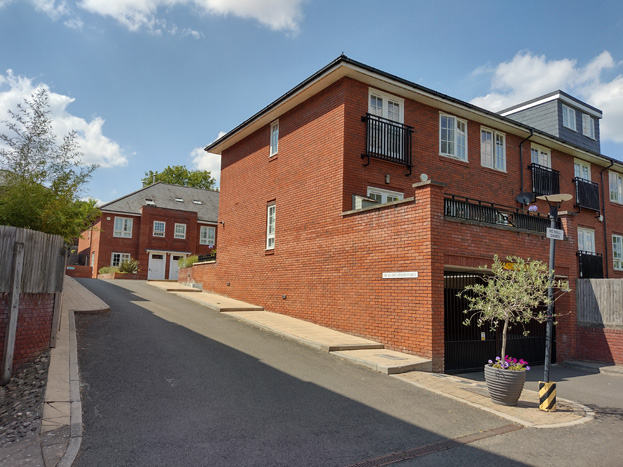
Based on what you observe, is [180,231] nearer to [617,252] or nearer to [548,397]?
[617,252]

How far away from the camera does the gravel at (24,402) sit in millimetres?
5016

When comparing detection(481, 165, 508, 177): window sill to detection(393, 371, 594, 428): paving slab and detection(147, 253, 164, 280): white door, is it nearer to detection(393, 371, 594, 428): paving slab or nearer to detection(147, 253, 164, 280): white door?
detection(393, 371, 594, 428): paving slab

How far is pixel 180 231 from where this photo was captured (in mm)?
36938

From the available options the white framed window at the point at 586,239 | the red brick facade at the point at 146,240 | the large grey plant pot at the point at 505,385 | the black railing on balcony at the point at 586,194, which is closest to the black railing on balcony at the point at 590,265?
the white framed window at the point at 586,239

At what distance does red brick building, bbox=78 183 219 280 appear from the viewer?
3453 centimetres

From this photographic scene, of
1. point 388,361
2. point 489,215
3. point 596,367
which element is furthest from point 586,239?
point 388,361

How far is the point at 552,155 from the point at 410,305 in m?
13.3

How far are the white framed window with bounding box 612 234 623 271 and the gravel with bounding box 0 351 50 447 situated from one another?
77.4ft

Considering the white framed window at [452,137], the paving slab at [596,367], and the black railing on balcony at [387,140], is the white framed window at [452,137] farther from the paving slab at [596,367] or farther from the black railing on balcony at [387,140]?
the paving slab at [596,367]

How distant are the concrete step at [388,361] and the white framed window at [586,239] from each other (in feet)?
47.7

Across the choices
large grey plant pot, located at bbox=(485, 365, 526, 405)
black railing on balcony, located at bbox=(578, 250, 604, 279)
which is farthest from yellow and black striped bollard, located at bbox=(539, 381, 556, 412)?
black railing on balcony, located at bbox=(578, 250, 604, 279)

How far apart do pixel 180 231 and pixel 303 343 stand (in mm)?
28414

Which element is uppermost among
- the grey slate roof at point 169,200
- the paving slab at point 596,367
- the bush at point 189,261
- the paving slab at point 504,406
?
the grey slate roof at point 169,200

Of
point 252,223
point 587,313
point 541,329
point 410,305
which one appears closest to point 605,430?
point 410,305
